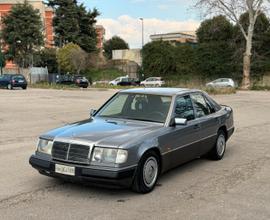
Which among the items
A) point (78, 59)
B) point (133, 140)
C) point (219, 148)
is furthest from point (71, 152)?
point (78, 59)

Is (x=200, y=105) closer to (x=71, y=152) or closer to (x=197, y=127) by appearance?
(x=197, y=127)

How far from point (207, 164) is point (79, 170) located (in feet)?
10.6

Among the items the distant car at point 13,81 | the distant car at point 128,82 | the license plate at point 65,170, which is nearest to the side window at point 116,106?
the license plate at point 65,170

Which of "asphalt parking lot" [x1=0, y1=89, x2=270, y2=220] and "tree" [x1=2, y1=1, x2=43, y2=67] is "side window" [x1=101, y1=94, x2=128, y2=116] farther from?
"tree" [x1=2, y1=1, x2=43, y2=67]

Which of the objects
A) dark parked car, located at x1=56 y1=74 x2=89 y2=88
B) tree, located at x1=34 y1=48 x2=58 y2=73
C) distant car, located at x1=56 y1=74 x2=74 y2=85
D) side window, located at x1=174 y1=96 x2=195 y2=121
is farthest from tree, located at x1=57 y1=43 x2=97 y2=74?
side window, located at x1=174 y1=96 x2=195 y2=121

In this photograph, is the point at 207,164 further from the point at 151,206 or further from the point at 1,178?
the point at 1,178

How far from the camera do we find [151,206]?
18.8ft

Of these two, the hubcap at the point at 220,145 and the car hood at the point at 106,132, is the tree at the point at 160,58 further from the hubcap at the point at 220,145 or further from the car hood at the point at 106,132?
the car hood at the point at 106,132

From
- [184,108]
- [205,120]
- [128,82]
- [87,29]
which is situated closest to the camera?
[184,108]

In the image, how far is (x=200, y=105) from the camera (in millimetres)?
8281

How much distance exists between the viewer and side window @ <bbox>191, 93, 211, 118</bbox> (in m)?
8.04

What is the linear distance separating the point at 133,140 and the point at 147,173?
565mm

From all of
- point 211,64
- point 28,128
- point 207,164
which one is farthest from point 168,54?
point 207,164

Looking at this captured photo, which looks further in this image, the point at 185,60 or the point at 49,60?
the point at 49,60
